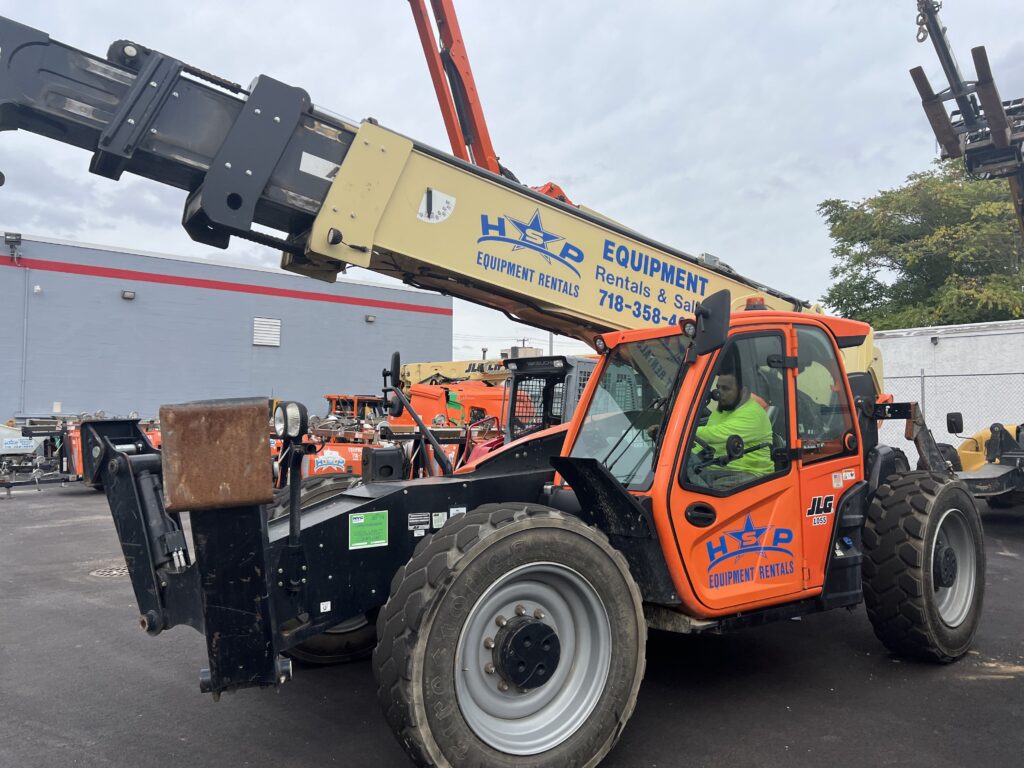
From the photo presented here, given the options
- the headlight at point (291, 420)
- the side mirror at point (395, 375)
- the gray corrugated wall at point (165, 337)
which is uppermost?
the gray corrugated wall at point (165, 337)

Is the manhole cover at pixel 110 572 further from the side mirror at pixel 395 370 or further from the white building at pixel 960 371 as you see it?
the white building at pixel 960 371

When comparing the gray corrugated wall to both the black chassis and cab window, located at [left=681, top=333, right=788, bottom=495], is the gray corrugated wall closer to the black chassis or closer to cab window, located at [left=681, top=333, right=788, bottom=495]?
the black chassis

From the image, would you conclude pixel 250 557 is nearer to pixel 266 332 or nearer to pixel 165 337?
pixel 165 337

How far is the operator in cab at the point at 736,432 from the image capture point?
13.7 feet

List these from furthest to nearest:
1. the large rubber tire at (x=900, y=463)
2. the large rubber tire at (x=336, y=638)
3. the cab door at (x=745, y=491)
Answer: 1. the large rubber tire at (x=900, y=463)
2. the large rubber tire at (x=336, y=638)
3. the cab door at (x=745, y=491)

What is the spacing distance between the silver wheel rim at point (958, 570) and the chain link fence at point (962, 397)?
1080 centimetres

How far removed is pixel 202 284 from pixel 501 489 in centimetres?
Answer: 2640

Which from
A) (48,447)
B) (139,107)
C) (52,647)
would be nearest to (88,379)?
(48,447)

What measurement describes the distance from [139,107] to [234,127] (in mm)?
488

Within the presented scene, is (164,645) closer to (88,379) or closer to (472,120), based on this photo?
(472,120)

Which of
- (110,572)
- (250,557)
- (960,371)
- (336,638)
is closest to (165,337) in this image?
(110,572)

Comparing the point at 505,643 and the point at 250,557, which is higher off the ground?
the point at 250,557

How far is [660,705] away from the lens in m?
4.43

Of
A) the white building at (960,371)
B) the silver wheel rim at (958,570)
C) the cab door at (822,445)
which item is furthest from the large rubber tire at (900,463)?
the white building at (960,371)
